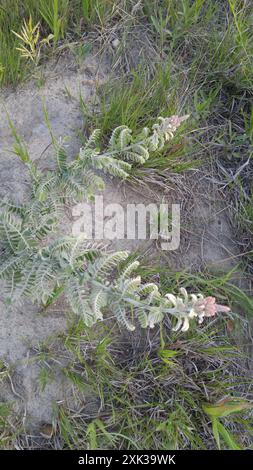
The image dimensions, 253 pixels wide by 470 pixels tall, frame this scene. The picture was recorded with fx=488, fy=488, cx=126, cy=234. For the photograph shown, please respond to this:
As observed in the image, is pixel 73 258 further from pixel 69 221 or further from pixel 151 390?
pixel 151 390

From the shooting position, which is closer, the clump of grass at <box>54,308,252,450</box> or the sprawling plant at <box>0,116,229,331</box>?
the sprawling plant at <box>0,116,229,331</box>

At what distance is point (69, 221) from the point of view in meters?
2.48

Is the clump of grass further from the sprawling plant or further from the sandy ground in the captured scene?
the sprawling plant

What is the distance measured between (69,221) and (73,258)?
1.92ft

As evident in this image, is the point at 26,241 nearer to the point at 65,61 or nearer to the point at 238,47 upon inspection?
the point at 65,61

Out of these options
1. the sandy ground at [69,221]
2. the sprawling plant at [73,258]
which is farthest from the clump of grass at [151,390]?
the sprawling plant at [73,258]

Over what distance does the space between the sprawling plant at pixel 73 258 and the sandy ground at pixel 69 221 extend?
0.17 m

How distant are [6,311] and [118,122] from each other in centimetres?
110

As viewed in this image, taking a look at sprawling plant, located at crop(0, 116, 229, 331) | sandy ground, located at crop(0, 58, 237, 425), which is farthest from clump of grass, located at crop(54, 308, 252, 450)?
sprawling plant, located at crop(0, 116, 229, 331)

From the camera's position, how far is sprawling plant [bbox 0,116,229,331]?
183cm

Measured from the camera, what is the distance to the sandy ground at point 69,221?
89.8 inches

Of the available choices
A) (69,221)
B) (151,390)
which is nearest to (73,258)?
(69,221)

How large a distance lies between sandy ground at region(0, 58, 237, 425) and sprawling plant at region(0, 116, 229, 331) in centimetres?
17

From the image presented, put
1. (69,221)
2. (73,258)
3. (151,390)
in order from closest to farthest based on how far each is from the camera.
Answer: (73,258) < (151,390) < (69,221)
